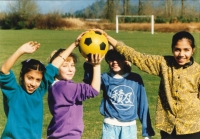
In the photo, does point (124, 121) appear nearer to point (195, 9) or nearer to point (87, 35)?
point (87, 35)

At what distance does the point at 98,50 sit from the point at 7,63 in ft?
3.27

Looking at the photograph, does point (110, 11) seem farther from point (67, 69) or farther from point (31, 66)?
point (31, 66)

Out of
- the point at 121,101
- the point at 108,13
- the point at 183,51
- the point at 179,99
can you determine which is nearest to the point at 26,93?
the point at 121,101

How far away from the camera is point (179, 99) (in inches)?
153

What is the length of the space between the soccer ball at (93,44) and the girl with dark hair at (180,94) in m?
0.60

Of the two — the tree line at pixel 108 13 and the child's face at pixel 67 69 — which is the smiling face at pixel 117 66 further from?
the tree line at pixel 108 13

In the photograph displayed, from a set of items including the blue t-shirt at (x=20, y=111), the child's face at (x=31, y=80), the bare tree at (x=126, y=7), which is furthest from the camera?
the bare tree at (x=126, y=7)

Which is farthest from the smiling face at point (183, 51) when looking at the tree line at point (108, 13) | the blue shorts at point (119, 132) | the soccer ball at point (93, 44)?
the tree line at point (108, 13)

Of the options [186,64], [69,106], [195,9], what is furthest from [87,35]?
[195,9]

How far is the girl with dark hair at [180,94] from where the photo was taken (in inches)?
154

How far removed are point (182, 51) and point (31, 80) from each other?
60.7 inches

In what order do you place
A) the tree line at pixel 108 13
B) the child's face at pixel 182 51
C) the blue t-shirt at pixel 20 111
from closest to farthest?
the blue t-shirt at pixel 20 111 → the child's face at pixel 182 51 → the tree line at pixel 108 13

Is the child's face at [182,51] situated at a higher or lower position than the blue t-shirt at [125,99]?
higher

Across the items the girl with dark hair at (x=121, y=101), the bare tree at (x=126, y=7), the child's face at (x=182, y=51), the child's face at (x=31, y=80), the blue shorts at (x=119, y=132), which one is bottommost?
the blue shorts at (x=119, y=132)
